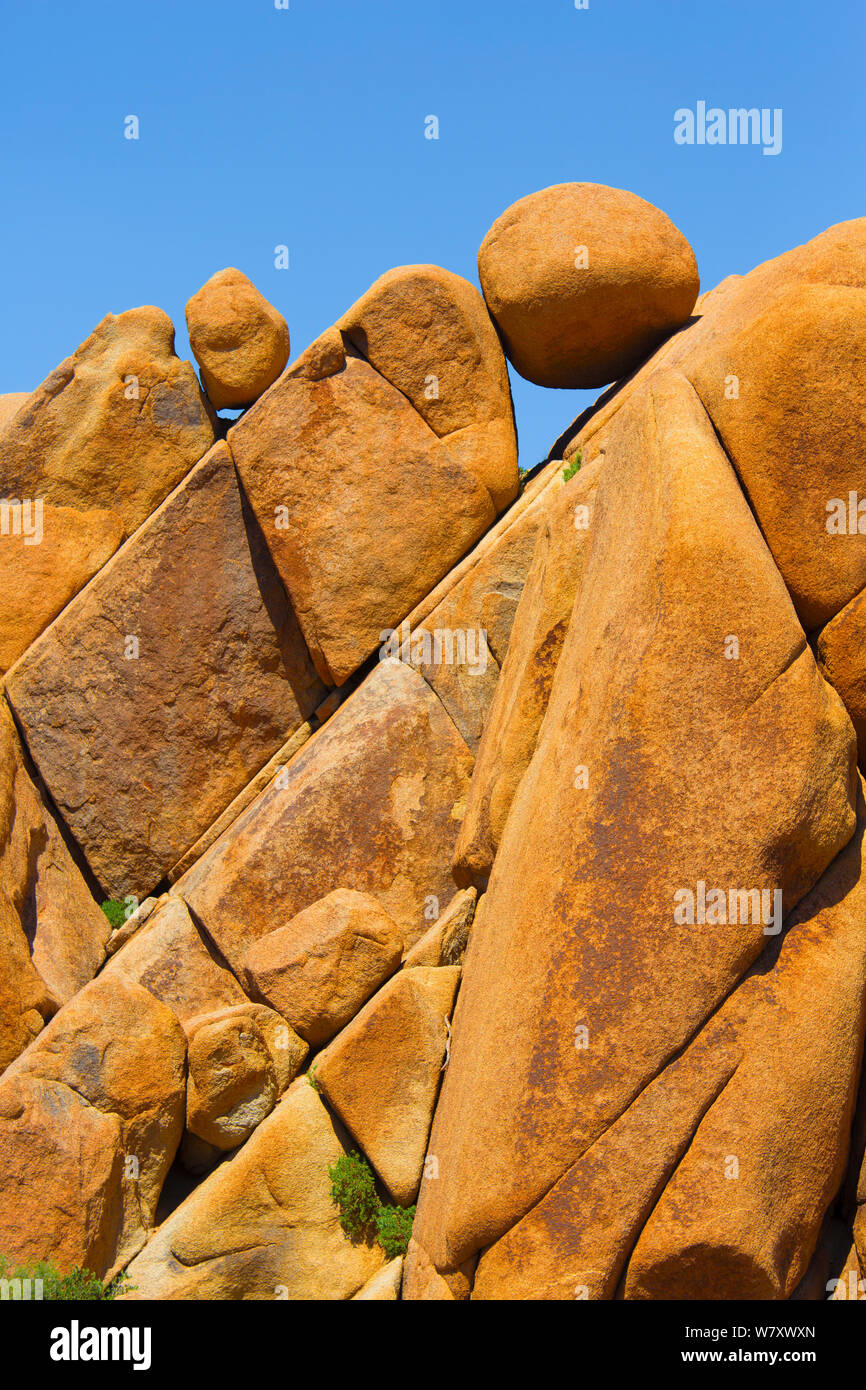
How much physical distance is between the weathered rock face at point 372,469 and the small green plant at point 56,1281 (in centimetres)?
714

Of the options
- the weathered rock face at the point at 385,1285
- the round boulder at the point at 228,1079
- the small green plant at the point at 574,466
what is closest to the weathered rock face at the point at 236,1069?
the round boulder at the point at 228,1079

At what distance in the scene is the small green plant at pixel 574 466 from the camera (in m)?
12.9

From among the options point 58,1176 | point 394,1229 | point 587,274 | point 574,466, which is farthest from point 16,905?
point 587,274

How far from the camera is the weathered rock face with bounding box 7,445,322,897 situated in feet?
47.3

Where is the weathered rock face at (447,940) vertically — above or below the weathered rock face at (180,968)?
above

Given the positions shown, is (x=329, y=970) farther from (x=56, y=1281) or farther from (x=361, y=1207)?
(x=56, y=1281)

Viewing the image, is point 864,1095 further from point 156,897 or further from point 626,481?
point 156,897

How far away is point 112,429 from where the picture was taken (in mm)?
15117

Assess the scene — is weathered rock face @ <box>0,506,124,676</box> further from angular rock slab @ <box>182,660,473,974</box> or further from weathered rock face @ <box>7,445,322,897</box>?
angular rock slab @ <box>182,660,473,974</box>

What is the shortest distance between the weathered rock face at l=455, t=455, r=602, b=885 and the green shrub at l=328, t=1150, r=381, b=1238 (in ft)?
9.64

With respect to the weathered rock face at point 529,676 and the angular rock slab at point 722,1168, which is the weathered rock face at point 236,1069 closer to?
the weathered rock face at point 529,676

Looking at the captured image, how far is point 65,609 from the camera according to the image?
591 inches

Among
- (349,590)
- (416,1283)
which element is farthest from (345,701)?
(416,1283)

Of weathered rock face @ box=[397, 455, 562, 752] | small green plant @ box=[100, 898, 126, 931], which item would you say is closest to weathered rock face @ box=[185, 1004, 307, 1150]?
weathered rock face @ box=[397, 455, 562, 752]
